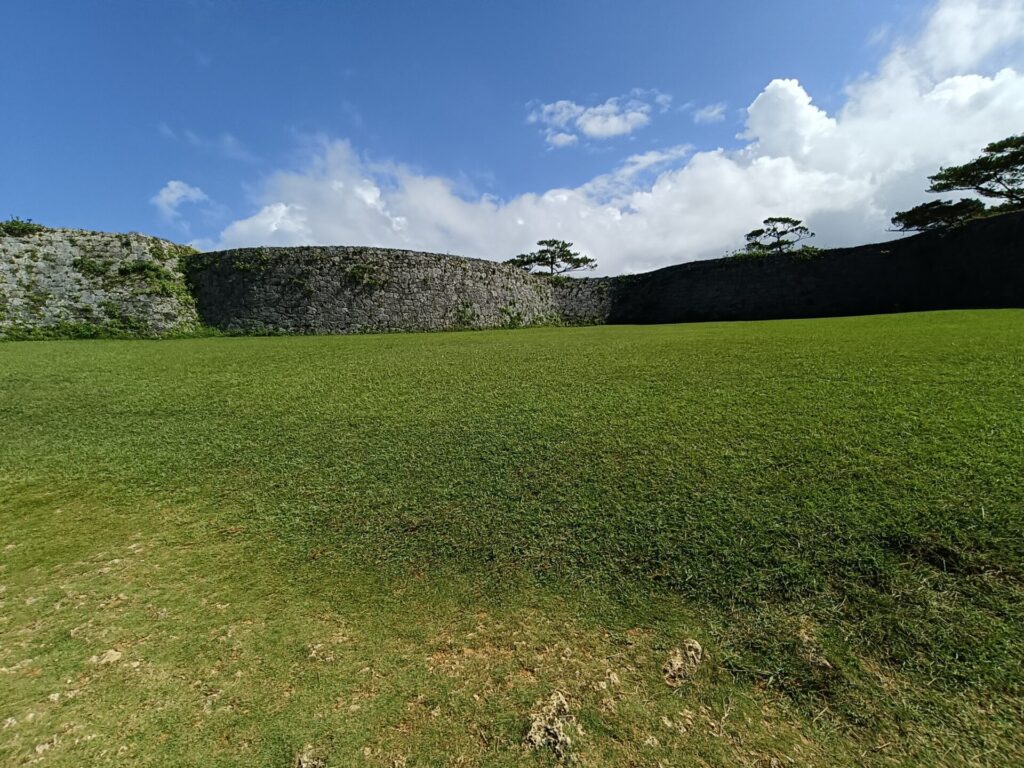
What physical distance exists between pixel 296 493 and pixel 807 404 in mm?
4975

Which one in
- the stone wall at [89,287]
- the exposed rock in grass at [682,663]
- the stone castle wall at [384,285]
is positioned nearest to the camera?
the exposed rock in grass at [682,663]

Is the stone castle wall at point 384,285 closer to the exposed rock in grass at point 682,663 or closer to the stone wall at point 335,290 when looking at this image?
the stone wall at point 335,290

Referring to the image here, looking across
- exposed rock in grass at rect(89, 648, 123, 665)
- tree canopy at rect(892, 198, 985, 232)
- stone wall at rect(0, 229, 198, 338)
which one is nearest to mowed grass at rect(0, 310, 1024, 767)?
exposed rock in grass at rect(89, 648, 123, 665)

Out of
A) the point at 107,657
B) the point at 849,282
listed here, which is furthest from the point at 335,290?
the point at 849,282

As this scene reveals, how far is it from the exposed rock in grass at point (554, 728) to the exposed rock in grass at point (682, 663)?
0.51 meters

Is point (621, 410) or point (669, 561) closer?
point (669, 561)

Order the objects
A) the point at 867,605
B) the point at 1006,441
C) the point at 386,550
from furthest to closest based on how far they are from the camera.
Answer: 1. the point at 1006,441
2. the point at 386,550
3. the point at 867,605

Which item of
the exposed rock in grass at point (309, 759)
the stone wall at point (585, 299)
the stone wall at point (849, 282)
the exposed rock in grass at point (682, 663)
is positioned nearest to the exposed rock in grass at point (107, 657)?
the exposed rock in grass at point (309, 759)

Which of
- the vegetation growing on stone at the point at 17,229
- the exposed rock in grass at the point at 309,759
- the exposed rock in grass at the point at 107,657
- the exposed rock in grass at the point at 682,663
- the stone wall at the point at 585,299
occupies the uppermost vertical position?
the vegetation growing on stone at the point at 17,229

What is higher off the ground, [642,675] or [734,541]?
[734,541]

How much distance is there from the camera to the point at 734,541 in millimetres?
2859

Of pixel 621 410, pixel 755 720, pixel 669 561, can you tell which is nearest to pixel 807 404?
pixel 621 410

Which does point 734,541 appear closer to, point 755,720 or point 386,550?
point 755,720

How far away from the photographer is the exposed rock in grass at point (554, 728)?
178cm
